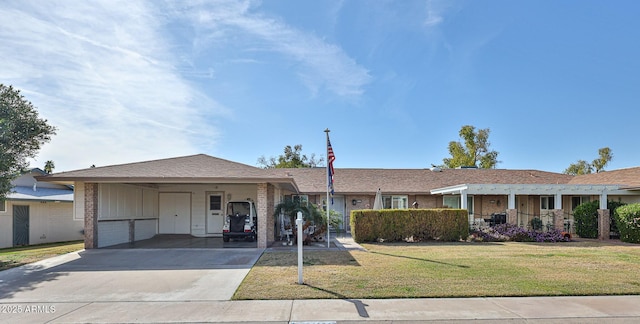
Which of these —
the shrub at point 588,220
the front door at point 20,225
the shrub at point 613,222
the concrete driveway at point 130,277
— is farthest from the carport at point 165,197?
the shrub at point 613,222

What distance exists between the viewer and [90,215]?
47.4 ft

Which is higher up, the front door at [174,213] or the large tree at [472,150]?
the large tree at [472,150]

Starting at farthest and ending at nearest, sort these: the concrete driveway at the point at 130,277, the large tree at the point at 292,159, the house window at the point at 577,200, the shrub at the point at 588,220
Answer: the large tree at the point at 292,159, the house window at the point at 577,200, the shrub at the point at 588,220, the concrete driveway at the point at 130,277

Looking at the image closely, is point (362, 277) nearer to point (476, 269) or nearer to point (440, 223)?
point (476, 269)

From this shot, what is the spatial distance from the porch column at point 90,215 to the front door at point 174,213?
5788mm

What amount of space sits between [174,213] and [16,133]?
27.1 feet

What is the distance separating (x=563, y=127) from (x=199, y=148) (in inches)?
885

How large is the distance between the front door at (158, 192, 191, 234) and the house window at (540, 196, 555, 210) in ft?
64.7

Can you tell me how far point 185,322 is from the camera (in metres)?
6.12

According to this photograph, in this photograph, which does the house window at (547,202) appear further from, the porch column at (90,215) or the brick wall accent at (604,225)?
the porch column at (90,215)

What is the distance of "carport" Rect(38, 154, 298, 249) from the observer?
13836mm

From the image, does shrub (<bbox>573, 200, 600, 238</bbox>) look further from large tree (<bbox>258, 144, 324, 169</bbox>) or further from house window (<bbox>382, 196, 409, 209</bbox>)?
large tree (<bbox>258, 144, 324, 169</bbox>)

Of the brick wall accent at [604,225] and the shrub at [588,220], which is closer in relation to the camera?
the brick wall accent at [604,225]

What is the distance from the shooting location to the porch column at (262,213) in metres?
14.5
